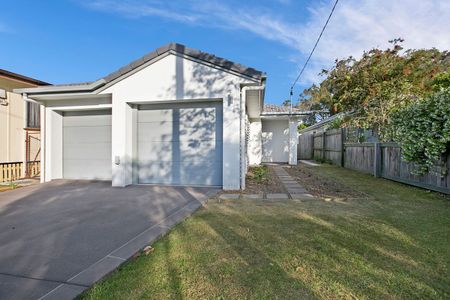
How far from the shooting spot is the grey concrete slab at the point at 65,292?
2029 millimetres

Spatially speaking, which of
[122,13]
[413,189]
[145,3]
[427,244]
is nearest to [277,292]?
[427,244]

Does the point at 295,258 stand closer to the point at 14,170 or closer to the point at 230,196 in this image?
the point at 230,196

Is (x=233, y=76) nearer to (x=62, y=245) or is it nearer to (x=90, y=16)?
(x=62, y=245)

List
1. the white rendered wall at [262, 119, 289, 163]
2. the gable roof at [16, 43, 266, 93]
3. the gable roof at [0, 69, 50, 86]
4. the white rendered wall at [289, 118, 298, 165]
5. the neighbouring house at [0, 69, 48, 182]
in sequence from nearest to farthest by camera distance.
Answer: the gable roof at [16, 43, 266, 93] < the gable roof at [0, 69, 50, 86] < the neighbouring house at [0, 69, 48, 182] < the white rendered wall at [289, 118, 298, 165] < the white rendered wall at [262, 119, 289, 163]

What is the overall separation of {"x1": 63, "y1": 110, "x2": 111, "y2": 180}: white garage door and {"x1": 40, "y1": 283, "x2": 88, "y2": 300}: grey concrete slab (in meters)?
6.62

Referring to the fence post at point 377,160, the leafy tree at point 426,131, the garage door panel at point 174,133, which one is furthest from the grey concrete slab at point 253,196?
the fence post at point 377,160

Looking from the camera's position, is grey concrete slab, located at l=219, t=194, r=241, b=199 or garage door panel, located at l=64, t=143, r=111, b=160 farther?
garage door panel, located at l=64, t=143, r=111, b=160

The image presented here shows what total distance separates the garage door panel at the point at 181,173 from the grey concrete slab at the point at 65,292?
16.8ft

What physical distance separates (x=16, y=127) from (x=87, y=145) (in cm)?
362

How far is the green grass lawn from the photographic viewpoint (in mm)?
2158

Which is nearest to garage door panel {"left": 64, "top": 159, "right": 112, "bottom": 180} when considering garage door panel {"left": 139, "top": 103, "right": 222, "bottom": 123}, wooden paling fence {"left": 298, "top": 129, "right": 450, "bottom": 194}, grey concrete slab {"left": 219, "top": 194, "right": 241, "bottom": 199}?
garage door panel {"left": 139, "top": 103, "right": 222, "bottom": 123}

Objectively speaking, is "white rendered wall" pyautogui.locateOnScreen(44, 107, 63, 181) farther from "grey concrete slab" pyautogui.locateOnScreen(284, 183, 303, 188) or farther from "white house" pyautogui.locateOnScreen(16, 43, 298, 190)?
"grey concrete slab" pyautogui.locateOnScreen(284, 183, 303, 188)

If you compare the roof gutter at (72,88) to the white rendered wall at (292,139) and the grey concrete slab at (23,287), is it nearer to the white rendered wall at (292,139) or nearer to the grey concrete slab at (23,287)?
the grey concrete slab at (23,287)

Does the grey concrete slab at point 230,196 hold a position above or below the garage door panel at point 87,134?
below
